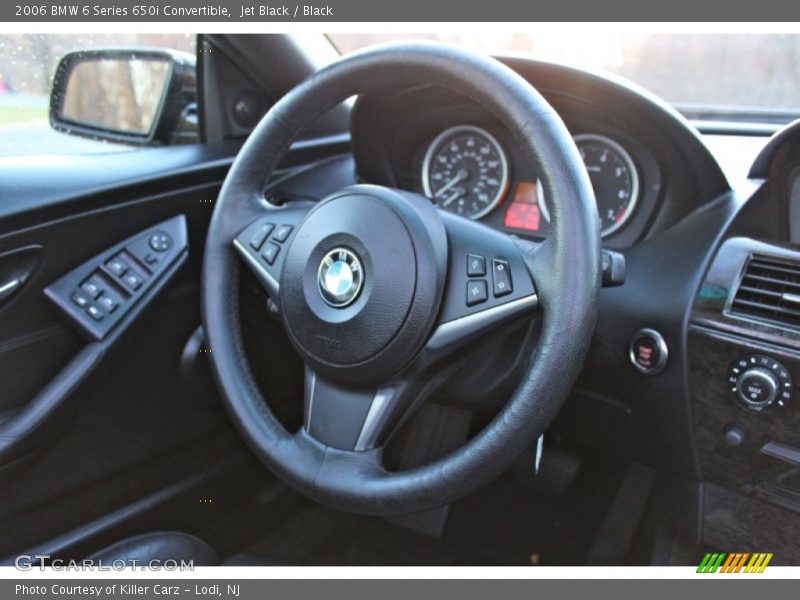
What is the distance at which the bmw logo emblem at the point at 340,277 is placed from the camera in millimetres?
1174

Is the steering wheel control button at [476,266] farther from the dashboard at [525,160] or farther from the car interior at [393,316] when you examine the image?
the dashboard at [525,160]

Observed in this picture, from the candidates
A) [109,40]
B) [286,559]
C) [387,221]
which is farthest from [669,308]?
[109,40]

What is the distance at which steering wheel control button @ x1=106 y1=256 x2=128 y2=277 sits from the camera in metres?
1.58

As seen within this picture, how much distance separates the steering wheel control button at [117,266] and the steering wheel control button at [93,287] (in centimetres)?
3

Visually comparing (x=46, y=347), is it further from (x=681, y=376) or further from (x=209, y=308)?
(x=681, y=376)

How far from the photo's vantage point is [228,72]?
6.40 ft

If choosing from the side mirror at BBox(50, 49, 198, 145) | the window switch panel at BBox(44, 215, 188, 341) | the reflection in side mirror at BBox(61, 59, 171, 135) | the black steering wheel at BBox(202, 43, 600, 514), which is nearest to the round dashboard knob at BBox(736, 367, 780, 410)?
the black steering wheel at BBox(202, 43, 600, 514)

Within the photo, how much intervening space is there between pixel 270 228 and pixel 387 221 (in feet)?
0.90

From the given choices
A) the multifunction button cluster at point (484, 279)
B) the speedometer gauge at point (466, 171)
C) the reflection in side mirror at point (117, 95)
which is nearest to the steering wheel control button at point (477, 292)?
the multifunction button cluster at point (484, 279)

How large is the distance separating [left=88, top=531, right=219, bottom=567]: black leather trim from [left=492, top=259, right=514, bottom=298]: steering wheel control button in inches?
34.8

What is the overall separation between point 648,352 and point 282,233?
765 mm

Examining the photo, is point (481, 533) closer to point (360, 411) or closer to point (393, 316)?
point (360, 411)

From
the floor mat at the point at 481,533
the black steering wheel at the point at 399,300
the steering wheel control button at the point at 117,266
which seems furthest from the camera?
the floor mat at the point at 481,533

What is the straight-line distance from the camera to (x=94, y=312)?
1.53 m
